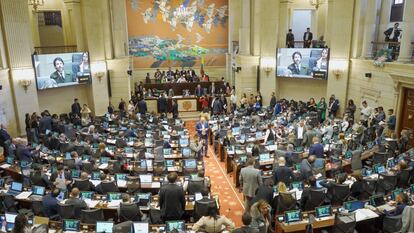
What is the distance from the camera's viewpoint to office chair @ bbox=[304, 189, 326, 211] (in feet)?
28.0

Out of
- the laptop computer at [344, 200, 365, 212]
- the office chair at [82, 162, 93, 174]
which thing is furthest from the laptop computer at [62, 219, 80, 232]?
the laptop computer at [344, 200, 365, 212]

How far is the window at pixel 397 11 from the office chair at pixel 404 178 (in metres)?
10.8

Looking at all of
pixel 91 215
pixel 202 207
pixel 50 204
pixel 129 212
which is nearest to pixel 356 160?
pixel 202 207

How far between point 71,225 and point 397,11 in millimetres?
17688

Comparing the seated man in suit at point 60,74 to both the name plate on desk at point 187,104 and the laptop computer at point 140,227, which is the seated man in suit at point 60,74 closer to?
the name plate on desk at point 187,104

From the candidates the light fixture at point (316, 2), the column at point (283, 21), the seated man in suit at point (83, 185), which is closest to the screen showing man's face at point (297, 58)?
the column at point (283, 21)

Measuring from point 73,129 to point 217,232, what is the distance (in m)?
A: 10.7

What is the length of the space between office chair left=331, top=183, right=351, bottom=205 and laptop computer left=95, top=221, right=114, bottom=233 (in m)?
5.29

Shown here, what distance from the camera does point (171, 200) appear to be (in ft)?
25.9

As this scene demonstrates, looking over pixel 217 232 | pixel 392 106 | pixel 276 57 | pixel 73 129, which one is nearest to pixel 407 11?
pixel 392 106

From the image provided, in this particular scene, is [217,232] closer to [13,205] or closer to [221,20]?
[13,205]

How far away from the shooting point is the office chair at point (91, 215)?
7.75 meters

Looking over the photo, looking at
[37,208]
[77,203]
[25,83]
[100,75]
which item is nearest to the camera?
[77,203]

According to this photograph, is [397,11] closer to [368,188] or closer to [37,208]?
[368,188]
